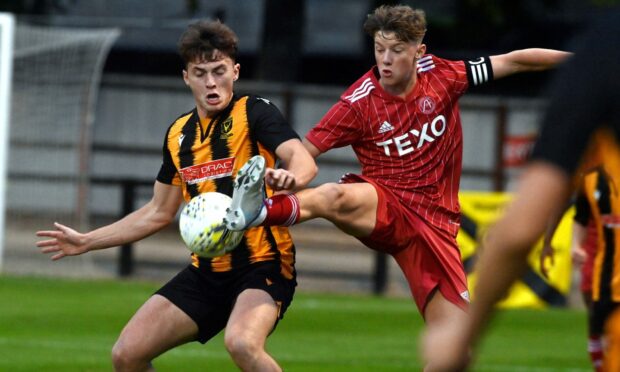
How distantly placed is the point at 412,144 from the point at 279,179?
1.63 m

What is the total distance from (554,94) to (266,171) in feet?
9.39

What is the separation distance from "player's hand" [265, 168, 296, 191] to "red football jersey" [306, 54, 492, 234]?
146 centimetres

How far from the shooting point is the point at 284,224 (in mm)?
6230

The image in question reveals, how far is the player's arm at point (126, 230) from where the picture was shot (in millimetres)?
6895

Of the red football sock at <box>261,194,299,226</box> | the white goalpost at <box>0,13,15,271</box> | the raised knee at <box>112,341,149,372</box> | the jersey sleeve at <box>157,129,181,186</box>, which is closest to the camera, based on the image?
the red football sock at <box>261,194,299,226</box>

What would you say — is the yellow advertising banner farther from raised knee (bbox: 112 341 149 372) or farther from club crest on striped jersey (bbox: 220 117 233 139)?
raised knee (bbox: 112 341 149 372)

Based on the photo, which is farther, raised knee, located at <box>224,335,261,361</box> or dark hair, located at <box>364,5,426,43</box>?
dark hair, located at <box>364,5,426,43</box>

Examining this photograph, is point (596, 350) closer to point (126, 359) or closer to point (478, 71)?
point (478, 71)

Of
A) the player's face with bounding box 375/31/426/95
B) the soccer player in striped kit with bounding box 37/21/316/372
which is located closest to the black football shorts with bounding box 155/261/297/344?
the soccer player in striped kit with bounding box 37/21/316/372

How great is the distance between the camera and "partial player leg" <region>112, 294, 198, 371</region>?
21.1 feet

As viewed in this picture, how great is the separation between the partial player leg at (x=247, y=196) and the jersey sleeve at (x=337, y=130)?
1352 mm

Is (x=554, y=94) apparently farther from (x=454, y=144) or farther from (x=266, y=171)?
(x=454, y=144)

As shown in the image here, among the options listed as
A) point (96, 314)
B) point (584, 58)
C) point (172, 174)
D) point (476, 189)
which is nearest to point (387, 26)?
point (172, 174)

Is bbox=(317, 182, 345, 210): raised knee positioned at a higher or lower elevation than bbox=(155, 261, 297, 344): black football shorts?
higher
